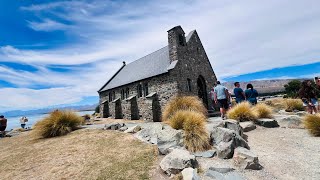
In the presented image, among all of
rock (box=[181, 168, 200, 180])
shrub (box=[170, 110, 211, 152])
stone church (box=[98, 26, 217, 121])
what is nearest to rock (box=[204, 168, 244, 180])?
rock (box=[181, 168, 200, 180])

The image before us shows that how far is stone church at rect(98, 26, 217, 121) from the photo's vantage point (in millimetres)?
18109

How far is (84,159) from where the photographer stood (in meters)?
8.25

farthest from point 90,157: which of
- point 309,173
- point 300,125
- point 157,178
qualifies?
point 300,125

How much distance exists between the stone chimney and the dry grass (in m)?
9.77

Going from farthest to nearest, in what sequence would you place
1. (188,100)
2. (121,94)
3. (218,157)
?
(121,94) → (188,100) → (218,157)

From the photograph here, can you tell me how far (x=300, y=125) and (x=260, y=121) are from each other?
1.70 meters

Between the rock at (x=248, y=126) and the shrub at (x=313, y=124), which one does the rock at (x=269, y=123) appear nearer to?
the rock at (x=248, y=126)

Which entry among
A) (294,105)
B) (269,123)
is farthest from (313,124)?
(294,105)

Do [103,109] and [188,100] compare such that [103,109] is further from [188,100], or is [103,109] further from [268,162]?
[268,162]

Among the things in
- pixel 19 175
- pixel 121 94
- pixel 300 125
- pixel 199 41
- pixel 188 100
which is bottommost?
pixel 19 175

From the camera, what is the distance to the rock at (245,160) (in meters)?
5.90

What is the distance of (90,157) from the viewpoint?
27.6ft

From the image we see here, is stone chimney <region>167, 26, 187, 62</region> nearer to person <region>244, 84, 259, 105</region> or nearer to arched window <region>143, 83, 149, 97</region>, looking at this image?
arched window <region>143, 83, 149, 97</region>

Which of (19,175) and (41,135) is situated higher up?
(41,135)
